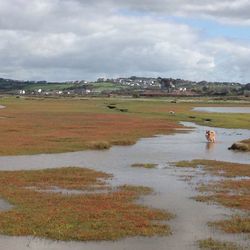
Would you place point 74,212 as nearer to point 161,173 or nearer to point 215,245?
point 215,245

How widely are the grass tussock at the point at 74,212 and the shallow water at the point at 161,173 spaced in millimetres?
727

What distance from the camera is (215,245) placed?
20609 millimetres

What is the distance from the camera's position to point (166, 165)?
4262 centimetres

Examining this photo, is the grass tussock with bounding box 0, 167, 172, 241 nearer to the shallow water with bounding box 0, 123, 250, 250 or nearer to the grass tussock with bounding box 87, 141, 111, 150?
the shallow water with bounding box 0, 123, 250, 250

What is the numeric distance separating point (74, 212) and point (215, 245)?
7400 mm

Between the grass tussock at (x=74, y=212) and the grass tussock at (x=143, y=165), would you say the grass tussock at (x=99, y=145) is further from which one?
the grass tussock at (x=74, y=212)

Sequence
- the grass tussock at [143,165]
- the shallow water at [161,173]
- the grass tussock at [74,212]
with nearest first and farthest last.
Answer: the shallow water at [161,173]
the grass tussock at [74,212]
the grass tussock at [143,165]

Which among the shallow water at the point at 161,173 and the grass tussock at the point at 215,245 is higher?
the grass tussock at the point at 215,245

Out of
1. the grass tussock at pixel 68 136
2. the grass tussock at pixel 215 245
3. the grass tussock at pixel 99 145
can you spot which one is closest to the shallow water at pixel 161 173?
the grass tussock at pixel 215 245

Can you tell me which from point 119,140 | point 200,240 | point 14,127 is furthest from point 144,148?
point 200,240

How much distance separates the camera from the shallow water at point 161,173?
20938 millimetres

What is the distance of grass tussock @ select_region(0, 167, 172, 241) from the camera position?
22.2 meters

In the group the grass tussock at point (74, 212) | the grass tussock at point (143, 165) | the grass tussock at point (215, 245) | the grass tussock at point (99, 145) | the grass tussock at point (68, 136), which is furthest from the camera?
the grass tussock at point (99, 145)

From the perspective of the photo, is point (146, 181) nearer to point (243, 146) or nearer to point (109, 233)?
point (109, 233)
